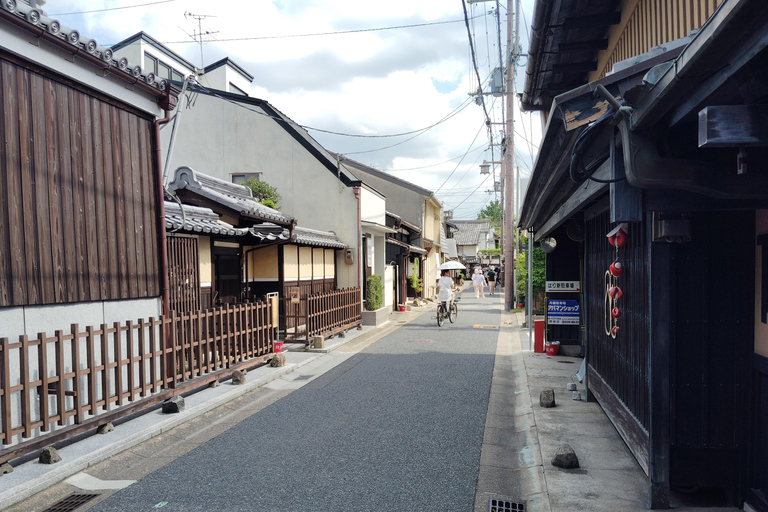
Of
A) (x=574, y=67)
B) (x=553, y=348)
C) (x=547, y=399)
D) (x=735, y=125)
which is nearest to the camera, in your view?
(x=735, y=125)

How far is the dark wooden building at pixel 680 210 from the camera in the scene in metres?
2.64

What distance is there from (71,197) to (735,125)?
7.11 m

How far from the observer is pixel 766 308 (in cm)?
417

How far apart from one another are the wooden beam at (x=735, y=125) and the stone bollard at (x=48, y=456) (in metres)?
6.43

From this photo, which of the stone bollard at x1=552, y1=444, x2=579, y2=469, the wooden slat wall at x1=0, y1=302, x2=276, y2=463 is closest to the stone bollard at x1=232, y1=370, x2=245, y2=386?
the wooden slat wall at x1=0, y1=302, x2=276, y2=463

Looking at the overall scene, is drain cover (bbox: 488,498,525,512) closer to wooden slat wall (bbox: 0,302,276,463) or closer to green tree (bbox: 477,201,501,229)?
wooden slat wall (bbox: 0,302,276,463)

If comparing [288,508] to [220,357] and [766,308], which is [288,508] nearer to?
[766,308]

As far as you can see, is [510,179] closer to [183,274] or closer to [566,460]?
[183,274]

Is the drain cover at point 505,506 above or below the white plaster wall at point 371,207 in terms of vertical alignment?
below

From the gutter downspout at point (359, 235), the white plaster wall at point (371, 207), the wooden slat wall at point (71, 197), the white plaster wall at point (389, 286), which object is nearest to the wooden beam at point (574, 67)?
the wooden slat wall at point (71, 197)

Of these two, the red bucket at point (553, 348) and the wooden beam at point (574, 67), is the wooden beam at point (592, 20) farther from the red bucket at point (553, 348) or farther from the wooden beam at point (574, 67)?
the red bucket at point (553, 348)

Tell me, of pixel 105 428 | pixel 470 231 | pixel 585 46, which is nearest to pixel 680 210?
pixel 585 46

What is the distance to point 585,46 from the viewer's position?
6750 mm

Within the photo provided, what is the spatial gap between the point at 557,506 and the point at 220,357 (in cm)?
699
